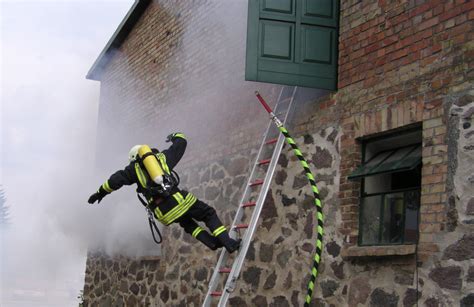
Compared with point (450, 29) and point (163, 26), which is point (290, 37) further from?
point (163, 26)

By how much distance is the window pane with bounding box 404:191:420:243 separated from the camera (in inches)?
232

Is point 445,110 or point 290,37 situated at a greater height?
point 290,37

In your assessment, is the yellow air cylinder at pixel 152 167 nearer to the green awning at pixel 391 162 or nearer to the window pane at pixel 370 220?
the green awning at pixel 391 162

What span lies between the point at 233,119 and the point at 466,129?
3.71 m

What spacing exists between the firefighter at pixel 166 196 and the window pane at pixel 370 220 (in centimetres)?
123

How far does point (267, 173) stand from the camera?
23.2 feet

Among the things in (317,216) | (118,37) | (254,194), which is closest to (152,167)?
(254,194)

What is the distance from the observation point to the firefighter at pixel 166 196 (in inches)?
269

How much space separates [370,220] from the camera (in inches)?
250

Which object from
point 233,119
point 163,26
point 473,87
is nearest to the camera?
point 473,87

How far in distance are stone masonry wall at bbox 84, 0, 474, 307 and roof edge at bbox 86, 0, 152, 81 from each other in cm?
155

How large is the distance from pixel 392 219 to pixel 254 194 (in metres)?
1.97

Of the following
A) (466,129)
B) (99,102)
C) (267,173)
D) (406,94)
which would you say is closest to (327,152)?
(267,173)

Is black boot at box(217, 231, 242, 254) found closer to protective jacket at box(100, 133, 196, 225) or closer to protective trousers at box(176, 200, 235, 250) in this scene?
protective trousers at box(176, 200, 235, 250)
